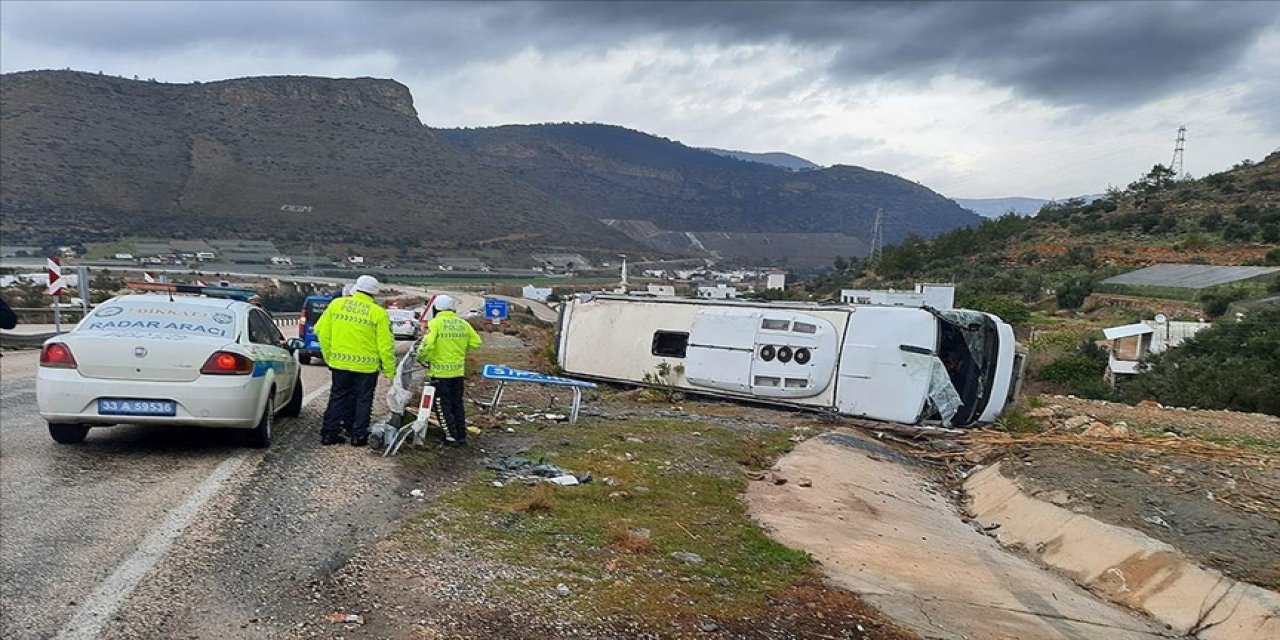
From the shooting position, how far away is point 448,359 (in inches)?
343

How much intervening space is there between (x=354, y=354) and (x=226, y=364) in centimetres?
111

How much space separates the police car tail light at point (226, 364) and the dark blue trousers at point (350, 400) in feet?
2.78

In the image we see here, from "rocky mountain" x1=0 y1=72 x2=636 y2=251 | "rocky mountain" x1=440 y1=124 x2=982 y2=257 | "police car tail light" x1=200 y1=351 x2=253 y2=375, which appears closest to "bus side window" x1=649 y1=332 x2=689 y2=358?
"police car tail light" x1=200 y1=351 x2=253 y2=375

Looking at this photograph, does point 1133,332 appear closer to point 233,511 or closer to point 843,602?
point 843,602

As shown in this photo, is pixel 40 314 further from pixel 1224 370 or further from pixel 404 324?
pixel 1224 370

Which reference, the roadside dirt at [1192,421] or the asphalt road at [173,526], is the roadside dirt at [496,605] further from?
the roadside dirt at [1192,421]

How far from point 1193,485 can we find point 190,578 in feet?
32.9

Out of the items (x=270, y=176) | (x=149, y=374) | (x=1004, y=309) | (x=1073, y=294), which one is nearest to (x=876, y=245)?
(x=270, y=176)

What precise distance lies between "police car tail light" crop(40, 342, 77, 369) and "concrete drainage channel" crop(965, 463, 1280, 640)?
353 inches

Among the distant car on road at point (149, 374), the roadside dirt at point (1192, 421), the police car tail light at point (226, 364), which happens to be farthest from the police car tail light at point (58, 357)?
the roadside dirt at point (1192, 421)

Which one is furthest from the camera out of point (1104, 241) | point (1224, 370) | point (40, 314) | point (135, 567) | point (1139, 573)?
point (1104, 241)

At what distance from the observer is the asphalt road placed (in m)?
4.12

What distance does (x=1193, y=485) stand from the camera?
9.48 metres

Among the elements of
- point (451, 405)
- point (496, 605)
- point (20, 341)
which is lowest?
point (20, 341)
